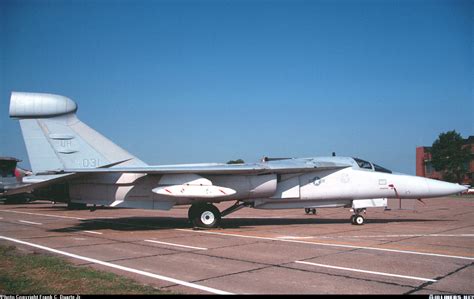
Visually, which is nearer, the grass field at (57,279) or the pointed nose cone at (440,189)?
the grass field at (57,279)

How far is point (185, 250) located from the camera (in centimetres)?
875

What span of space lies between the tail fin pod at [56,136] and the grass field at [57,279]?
6336 millimetres

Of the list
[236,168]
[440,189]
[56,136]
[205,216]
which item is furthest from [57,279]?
[440,189]

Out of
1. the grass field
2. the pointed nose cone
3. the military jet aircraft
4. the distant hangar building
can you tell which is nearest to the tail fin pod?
the military jet aircraft

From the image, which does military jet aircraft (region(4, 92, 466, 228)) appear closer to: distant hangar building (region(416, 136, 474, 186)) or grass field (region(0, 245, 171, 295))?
grass field (region(0, 245, 171, 295))

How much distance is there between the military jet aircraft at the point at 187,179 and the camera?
12547 mm

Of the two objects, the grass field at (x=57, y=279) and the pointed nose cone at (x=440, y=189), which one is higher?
the pointed nose cone at (x=440, y=189)

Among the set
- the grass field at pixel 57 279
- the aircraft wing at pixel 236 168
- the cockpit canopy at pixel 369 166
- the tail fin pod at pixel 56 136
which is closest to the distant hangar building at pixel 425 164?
the cockpit canopy at pixel 369 166

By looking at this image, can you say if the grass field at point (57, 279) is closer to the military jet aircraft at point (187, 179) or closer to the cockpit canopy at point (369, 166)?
the military jet aircraft at point (187, 179)

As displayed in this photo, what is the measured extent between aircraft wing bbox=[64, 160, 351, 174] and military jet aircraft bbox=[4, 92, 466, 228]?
32 mm

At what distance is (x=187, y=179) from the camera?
1252 cm

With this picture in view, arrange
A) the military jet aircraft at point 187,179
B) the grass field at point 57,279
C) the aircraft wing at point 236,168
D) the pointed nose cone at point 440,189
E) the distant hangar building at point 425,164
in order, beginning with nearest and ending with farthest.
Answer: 1. the grass field at point 57,279
2. the aircraft wing at point 236,168
3. the military jet aircraft at point 187,179
4. the pointed nose cone at point 440,189
5. the distant hangar building at point 425,164

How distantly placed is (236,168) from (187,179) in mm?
1691

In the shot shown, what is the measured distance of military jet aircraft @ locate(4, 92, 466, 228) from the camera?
12.5m
